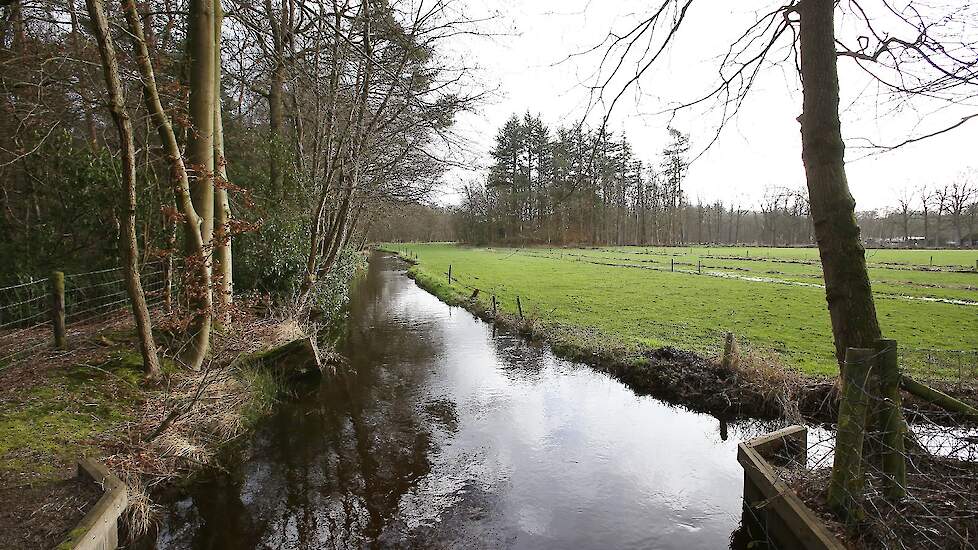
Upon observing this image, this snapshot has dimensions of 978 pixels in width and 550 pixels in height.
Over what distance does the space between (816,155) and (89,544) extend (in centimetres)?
601

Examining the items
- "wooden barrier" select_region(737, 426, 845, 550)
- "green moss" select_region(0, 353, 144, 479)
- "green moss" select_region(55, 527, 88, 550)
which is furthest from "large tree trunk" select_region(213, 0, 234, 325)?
"wooden barrier" select_region(737, 426, 845, 550)

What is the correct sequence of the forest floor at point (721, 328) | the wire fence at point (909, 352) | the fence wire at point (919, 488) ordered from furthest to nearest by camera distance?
the forest floor at point (721, 328), the wire fence at point (909, 352), the fence wire at point (919, 488)

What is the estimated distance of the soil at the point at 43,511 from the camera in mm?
3375

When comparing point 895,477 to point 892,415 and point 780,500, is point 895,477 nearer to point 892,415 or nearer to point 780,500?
point 892,415

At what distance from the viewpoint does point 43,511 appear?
12.1ft

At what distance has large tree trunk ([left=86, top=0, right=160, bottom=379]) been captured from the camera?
4.64 meters

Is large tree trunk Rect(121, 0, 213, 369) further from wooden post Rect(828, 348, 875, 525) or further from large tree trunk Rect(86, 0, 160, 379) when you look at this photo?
wooden post Rect(828, 348, 875, 525)

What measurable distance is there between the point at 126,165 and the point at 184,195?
38.1 inches

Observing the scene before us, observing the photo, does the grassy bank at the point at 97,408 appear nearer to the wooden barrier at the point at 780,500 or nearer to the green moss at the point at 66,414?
the green moss at the point at 66,414

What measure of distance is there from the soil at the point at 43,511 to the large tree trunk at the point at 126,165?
2.01 metres

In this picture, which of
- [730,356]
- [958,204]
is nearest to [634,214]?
[958,204]

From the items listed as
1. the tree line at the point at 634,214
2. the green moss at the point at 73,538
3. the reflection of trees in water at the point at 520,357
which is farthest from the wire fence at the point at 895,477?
the tree line at the point at 634,214

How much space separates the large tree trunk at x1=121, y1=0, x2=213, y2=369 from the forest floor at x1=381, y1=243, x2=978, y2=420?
25.0 ft

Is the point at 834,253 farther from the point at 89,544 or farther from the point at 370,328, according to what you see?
the point at 370,328
